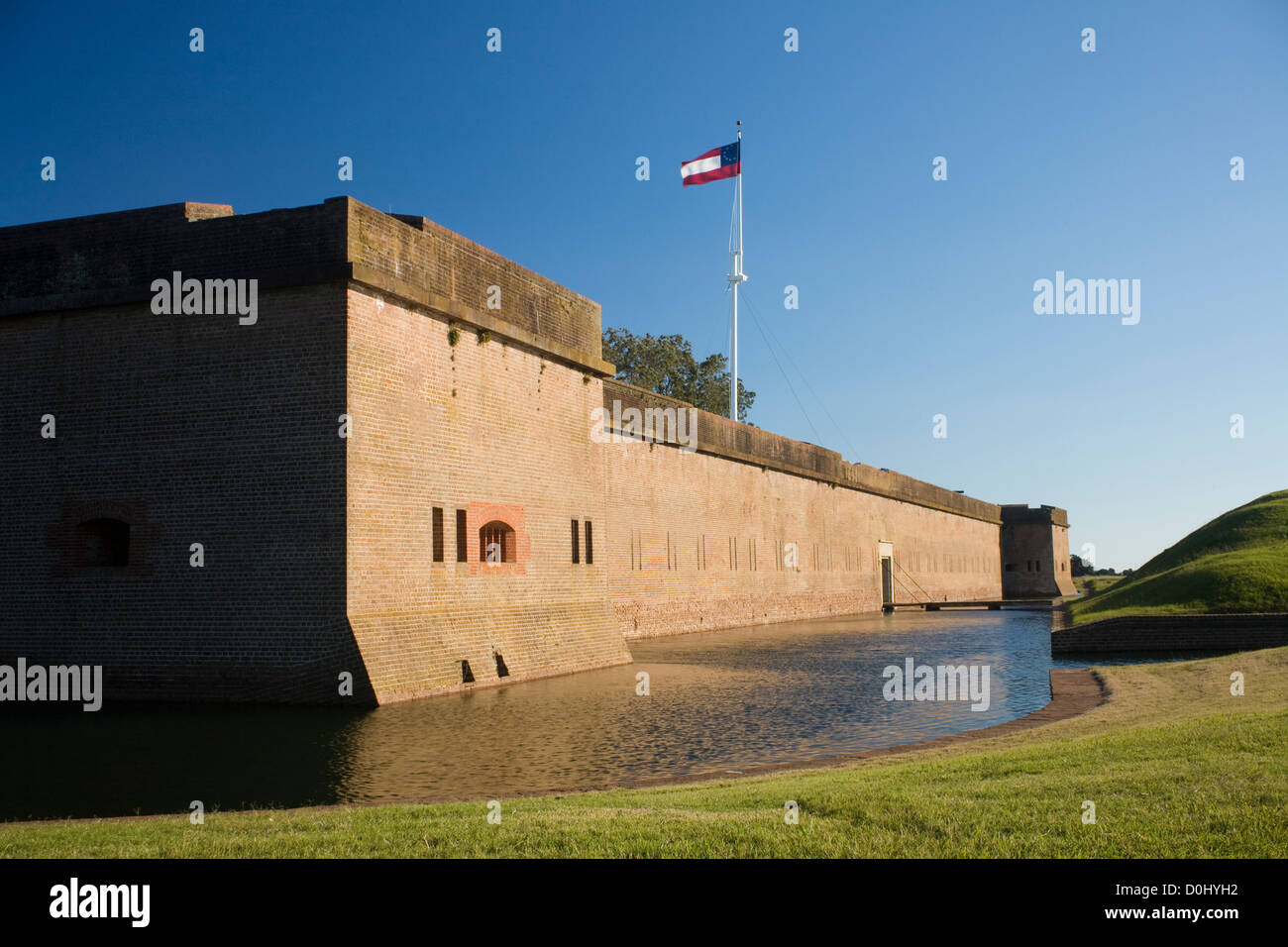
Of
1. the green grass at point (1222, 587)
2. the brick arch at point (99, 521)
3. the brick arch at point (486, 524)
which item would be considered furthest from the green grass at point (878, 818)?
the green grass at point (1222, 587)

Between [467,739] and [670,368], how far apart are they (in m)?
54.7

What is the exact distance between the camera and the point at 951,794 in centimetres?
585

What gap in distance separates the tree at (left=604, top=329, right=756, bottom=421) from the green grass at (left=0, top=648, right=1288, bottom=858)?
54142mm

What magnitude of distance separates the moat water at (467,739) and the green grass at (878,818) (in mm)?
1204

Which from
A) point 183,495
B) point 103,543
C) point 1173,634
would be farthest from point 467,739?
point 1173,634

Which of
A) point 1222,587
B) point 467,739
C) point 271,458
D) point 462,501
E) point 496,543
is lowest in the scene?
point 467,739

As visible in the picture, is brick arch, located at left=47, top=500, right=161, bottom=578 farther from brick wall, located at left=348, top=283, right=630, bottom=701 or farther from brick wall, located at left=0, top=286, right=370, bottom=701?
brick wall, located at left=348, top=283, right=630, bottom=701

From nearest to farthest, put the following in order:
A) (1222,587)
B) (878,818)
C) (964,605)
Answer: (878,818) < (1222,587) < (964,605)

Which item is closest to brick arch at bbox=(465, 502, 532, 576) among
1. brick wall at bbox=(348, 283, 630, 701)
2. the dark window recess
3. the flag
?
brick wall at bbox=(348, 283, 630, 701)

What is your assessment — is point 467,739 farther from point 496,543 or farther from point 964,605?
point 964,605

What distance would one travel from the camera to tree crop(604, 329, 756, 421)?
62.5 meters

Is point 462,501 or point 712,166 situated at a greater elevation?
point 712,166

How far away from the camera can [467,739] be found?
1041 centimetres

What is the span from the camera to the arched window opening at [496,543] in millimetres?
16141
